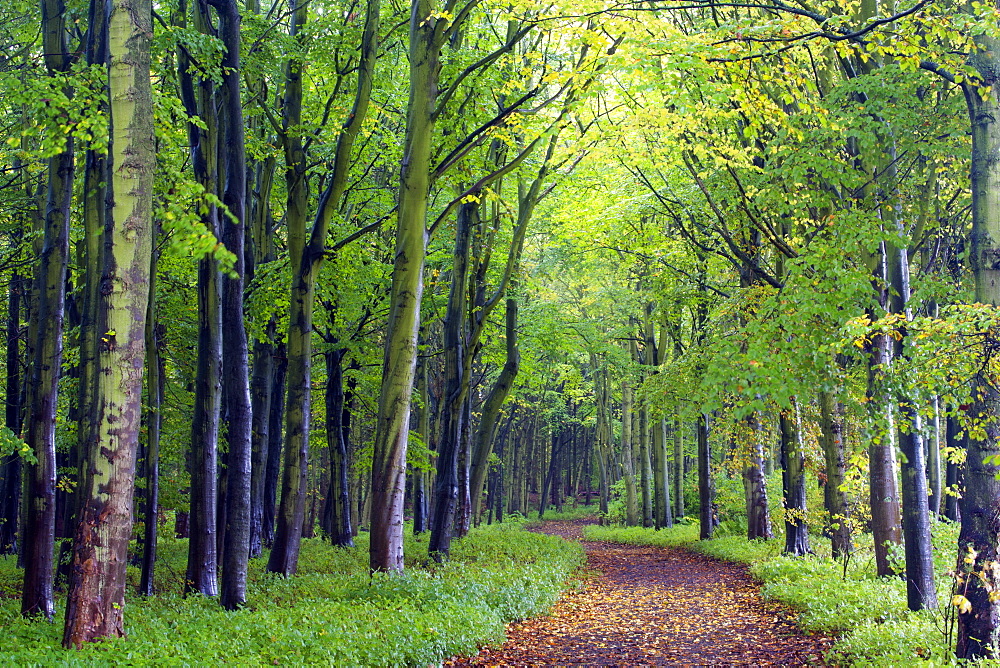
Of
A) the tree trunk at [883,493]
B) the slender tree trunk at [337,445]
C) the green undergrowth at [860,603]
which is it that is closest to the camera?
the green undergrowth at [860,603]

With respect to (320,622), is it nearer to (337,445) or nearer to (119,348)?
(119,348)

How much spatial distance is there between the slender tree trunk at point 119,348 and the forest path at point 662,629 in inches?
138

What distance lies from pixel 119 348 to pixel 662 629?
7.83 metres

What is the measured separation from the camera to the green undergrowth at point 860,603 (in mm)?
6867

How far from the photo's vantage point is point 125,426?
590 cm

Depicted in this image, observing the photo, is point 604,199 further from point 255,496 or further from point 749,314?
point 255,496

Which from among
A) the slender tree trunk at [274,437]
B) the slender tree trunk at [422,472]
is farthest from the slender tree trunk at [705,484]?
the slender tree trunk at [274,437]

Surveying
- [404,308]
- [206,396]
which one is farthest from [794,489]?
[206,396]

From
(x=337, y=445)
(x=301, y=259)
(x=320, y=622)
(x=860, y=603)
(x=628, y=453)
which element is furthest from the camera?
(x=628, y=453)

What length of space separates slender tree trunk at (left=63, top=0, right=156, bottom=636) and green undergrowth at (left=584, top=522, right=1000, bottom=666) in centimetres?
672

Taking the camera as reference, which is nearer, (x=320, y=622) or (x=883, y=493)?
(x=320, y=622)

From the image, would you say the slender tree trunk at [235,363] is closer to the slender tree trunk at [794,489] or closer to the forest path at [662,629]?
the forest path at [662,629]

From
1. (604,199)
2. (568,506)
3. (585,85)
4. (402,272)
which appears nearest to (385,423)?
(402,272)

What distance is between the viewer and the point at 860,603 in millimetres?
9250
